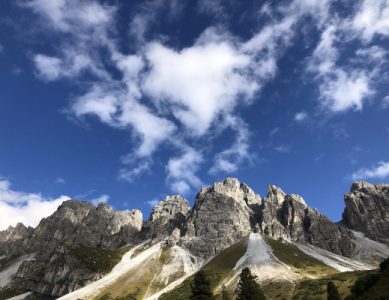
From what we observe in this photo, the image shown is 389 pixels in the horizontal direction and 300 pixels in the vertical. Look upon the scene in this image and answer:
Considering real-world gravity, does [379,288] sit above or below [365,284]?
below

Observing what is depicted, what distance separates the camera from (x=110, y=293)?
654ft

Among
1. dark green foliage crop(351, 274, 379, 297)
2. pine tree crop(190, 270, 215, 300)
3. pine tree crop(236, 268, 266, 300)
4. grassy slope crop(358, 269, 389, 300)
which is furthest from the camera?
pine tree crop(236, 268, 266, 300)

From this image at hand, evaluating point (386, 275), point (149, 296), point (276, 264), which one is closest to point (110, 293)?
point (149, 296)

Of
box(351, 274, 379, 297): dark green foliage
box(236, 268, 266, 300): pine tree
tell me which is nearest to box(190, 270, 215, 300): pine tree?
box(236, 268, 266, 300): pine tree

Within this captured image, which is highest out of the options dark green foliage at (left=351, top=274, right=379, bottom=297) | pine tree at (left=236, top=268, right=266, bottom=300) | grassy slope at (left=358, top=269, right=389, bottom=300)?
pine tree at (left=236, top=268, right=266, bottom=300)

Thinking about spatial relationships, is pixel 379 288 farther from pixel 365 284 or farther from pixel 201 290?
pixel 201 290

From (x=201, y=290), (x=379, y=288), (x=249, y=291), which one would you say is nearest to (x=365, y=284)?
(x=379, y=288)

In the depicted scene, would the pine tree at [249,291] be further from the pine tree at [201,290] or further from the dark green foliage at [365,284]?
the dark green foliage at [365,284]

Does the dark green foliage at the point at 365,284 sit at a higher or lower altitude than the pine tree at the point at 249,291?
lower

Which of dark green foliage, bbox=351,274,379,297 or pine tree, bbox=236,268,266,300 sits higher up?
pine tree, bbox=236,268,266,300

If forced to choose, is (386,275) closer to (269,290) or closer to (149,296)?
(269,290)

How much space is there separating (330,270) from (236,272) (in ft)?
146

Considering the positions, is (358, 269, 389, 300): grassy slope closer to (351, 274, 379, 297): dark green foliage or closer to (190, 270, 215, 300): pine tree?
(351, 274, 379, 297): dark green foliage

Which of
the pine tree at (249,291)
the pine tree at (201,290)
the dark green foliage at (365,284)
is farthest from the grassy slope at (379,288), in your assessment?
the pine tree at (201,290)
